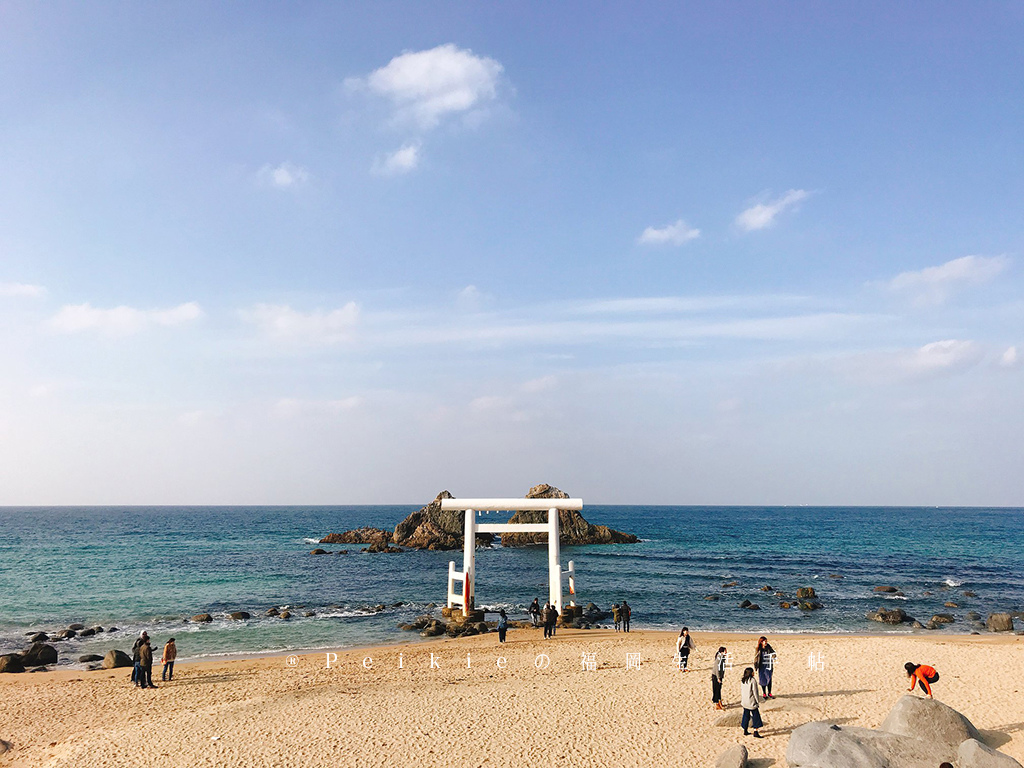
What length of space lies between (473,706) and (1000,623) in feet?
110

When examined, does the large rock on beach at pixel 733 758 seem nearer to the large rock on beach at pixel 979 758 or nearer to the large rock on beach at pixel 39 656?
the large rock on beach at pixel 979 758

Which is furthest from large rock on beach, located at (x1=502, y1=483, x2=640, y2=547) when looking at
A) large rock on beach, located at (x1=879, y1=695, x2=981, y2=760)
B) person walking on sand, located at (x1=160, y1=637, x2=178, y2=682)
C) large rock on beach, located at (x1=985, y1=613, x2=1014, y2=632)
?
large rock on beach, located at (x1=879, y1=695, x2=981, y2=760)

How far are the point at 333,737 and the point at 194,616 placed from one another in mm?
26438

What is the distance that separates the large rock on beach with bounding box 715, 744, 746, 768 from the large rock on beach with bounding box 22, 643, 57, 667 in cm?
2756

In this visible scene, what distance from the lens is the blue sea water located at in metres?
35.5

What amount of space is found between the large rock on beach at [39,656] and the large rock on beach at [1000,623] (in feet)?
154

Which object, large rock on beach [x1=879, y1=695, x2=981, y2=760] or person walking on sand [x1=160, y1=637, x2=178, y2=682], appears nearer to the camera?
large rock on beach [x1=879, y1=695, x2=981, y2=760]

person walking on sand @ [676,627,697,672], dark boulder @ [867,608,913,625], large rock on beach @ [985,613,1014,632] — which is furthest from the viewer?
dark boulder @ [867,608,913,625]

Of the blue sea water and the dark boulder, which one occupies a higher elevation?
the dark boulder

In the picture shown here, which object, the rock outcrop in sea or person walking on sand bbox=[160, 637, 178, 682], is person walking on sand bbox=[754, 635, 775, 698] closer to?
person walking on sand bbox=[160, 637, 178, 682]

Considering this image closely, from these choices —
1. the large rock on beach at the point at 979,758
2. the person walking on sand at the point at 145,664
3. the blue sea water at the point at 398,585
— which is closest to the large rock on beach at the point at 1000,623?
the blue sea water at the point at 398,585

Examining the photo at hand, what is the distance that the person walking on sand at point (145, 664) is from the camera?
21578 mm

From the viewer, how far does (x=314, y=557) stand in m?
78.8

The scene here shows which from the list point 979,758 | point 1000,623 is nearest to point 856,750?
point 979,758
